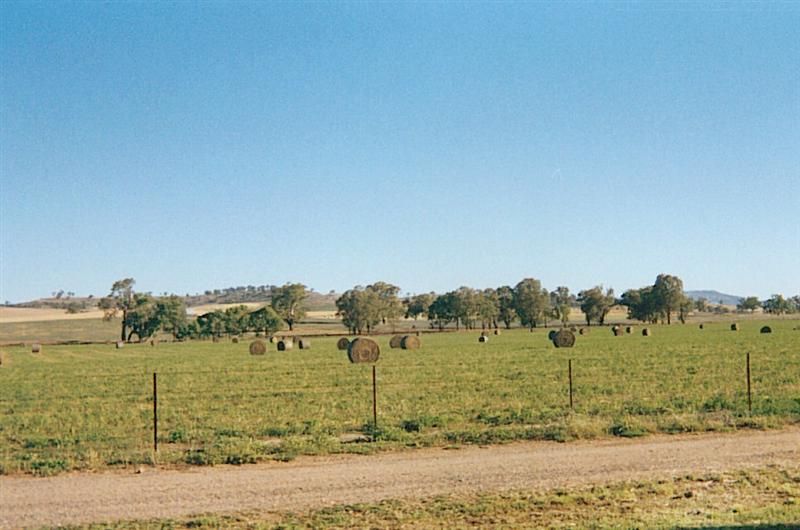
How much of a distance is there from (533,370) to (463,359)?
11148mm

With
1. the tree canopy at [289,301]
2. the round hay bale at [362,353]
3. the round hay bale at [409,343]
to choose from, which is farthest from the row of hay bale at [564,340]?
the tree canopy at [289,301]

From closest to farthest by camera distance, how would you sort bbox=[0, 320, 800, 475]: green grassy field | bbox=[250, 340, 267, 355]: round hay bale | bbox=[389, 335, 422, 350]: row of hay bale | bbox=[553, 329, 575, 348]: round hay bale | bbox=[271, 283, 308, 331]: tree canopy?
bbox=[0, 320, 800, 475]: green grassy field < bbox=[553, 329, 575, 348]: round hay bale < bbox=[250, 340, 267, 355]: round hay bale < bbox=[389, 335, 422, 350]: row of hay bale < bbox=[271, 283, 308, 331]: tree canopy

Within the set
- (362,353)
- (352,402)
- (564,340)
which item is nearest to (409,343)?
(564,340)

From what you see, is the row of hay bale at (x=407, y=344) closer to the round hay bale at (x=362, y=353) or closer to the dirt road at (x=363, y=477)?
the round hay bale at (x=362, y=353)

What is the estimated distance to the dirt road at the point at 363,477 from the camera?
39.9 feet

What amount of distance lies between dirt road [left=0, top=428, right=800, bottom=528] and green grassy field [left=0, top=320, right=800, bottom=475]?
1.06 meters

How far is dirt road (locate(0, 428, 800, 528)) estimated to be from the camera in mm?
12164

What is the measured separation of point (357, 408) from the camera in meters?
23.5

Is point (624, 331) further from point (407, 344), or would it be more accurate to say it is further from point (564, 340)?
point (407, 344)

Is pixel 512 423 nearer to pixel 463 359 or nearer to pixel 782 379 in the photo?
pixel 782 379

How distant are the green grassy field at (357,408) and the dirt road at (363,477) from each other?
106cm

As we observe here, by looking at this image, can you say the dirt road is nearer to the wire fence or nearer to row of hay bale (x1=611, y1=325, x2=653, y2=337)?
the wire fence

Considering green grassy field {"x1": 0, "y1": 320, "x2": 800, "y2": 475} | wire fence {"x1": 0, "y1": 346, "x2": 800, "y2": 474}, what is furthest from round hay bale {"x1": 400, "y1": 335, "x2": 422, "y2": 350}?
wire fence {"x1": 0, "y1": 346, "x2": 800, "y2": 474}

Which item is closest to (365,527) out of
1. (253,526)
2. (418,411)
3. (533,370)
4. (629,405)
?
(253,526)
